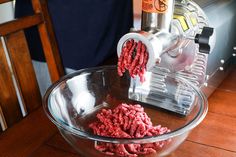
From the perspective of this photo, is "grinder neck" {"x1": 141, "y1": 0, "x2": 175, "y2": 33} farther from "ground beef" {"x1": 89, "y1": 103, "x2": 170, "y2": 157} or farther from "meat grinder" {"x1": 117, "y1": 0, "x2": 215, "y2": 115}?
"ground beef" {"x1": 89, "y1": 103, "x2": 170, "y2": 157}

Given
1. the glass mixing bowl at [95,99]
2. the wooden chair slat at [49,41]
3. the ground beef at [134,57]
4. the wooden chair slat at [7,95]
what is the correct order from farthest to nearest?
the wooden chair slat at [49,41] < the wooden chair slat at [7,95] < the glass mixing bowl at [95,99] < the ground beef at [134,57]

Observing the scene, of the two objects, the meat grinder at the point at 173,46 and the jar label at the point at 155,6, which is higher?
the jar label at the point at 155,6

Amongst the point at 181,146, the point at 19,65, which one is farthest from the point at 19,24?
the point at 181,146

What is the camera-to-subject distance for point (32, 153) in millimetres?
658

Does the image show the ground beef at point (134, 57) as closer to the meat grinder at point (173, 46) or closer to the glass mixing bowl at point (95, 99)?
the meat grinder at point (173, 46)

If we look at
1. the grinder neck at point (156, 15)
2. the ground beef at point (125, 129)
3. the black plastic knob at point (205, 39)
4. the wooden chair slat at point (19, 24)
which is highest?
the grinder neck at point (156, 15)

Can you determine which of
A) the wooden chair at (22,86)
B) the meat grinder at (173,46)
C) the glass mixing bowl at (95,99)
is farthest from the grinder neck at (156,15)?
the wooden chair at (22,86)

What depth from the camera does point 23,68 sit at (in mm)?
930

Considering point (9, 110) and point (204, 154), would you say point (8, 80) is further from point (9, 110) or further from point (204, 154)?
point (204, 154)

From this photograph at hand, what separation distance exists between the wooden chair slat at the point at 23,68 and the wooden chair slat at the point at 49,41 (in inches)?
4.1

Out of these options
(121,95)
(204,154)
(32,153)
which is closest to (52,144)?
(32,153)

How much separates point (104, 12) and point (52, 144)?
2.00 ft

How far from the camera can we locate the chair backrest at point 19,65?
34.1 inches

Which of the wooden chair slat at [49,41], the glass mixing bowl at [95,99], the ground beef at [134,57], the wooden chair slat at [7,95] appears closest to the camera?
the ground beef at [134,57]
